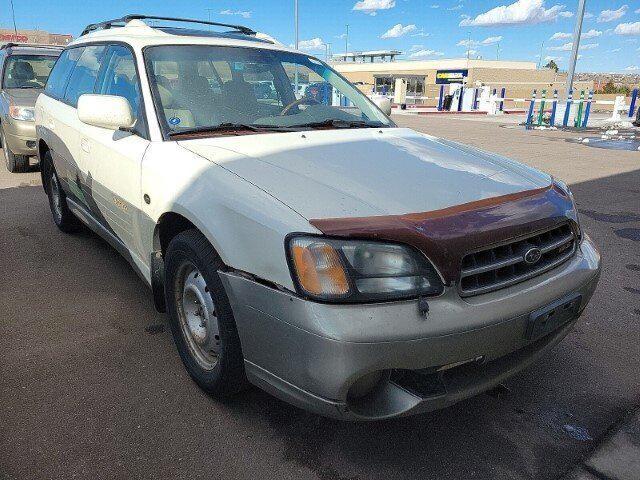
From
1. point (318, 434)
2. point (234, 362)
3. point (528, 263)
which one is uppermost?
point (528, 263)

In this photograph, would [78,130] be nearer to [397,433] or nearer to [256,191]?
[256,191]

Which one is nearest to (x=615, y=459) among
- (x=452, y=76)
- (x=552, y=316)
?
(x=552, y=316)

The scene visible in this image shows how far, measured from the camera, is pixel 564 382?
258cm

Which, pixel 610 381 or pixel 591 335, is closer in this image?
pixel 610 381

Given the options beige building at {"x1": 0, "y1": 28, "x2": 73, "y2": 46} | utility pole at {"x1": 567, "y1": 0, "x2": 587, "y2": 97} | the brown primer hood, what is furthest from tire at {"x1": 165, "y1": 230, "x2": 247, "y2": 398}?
beige building at {"x1": 0, "y1": 28, "x2": 73, "y2": 46}

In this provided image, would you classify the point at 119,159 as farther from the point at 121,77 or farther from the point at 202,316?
the point at 202,316

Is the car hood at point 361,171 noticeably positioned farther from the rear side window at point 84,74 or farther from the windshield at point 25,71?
the windshield at point 25,71

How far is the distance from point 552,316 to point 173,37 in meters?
2.61

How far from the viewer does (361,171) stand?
2.20 metres

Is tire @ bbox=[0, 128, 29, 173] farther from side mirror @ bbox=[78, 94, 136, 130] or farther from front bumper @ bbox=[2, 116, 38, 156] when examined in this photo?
side mirror @ bbox=[78, 94, 136, 130]

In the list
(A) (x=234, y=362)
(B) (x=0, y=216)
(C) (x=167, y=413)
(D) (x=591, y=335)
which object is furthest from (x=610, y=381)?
(B) (x=0, y=216)

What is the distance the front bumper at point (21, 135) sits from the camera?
7188mm

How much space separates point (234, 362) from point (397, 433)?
0.77 metres

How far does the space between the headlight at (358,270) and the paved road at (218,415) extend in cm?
78
